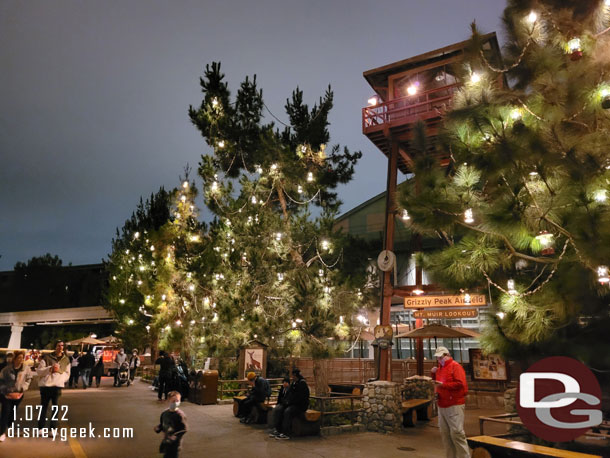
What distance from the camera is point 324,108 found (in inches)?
688

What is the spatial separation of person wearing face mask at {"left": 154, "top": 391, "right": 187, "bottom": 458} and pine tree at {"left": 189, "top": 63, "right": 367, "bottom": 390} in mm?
7731

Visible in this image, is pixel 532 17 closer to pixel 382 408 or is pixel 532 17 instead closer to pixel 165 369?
pixel 382 408

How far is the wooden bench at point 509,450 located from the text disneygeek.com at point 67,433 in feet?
21.8

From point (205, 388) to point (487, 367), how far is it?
9842 millimetres

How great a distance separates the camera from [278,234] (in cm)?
1474

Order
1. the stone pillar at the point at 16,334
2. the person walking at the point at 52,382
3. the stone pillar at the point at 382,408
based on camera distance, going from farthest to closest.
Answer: the stone pillar at the point at 16,334 → the stone pillar at the point at 382,408 → the person walking at the point at 52,382

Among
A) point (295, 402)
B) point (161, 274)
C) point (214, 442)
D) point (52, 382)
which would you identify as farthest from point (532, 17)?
point (161, 274)

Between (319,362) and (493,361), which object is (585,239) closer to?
(319,362)

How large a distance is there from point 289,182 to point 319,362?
6185mm

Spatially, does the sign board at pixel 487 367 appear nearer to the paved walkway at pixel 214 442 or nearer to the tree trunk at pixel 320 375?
the paved walkway at pixel 214 442

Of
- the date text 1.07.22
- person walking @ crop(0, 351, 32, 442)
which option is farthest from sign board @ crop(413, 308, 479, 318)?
person walking @ crop(0, 351, 32, 442)

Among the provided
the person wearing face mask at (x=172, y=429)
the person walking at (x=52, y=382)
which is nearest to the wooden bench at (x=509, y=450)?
the person wearing face mask at (x=172, y=429)

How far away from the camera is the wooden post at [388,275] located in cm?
1232

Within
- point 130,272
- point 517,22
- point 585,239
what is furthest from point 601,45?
point 130,272
